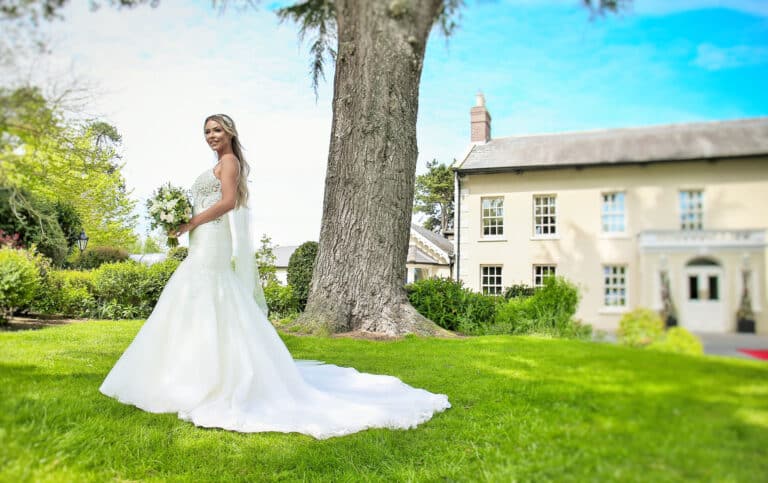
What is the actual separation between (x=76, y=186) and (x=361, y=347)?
14.7 feet

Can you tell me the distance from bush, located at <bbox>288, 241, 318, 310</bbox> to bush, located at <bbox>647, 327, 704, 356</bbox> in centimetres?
1150

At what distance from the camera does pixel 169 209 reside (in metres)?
4.42

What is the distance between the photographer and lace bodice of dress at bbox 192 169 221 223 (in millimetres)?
4703

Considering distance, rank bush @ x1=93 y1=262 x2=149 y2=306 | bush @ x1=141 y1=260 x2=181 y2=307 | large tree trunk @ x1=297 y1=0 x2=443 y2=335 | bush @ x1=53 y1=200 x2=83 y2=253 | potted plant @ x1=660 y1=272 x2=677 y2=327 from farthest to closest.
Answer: large tree trunk @ x1=297 y1=0 x2=443 y2=335
bush @ x1=141 y1=260 x2=181 y2=307
bush @ x1=93 y1=262 x2=149 y2=306
bush @ x1=53 y1=200 x2=83 y2=253
potted plant @ x1=660 y1=272 x2=677 y2=327

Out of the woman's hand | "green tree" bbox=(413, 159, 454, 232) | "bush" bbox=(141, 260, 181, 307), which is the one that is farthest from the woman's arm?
"bush" bbox=(141, 260, 181, 307)

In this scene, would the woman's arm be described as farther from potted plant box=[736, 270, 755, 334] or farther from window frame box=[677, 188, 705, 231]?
potted plant box=[736, 270, 755, 334]

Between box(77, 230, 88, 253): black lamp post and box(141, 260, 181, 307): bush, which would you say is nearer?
box(77, 230, 88, 253): black lamp post

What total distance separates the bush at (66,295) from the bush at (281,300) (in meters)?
7.65

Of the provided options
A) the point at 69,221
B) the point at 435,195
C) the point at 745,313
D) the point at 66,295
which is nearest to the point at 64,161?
the point at 69,221

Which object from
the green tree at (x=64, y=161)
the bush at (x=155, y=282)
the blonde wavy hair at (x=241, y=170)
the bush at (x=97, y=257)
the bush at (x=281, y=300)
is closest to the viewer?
the green tree at (x=64, y=161)

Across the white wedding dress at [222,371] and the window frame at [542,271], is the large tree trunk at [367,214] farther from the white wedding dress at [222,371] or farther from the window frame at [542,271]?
the window frame at [542,271]

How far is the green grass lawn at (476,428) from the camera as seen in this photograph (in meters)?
1.46

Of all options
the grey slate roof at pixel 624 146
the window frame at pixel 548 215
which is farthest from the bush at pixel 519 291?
the grey slate roof at pixel 624 146

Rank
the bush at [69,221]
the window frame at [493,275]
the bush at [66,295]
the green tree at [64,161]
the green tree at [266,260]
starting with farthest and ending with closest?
1. the green tree at [266,260]
2. the bush at [66,295]
3. the bush at [69,221]
4. the green tree at [64,161]
5. the window frame at [493,275]
